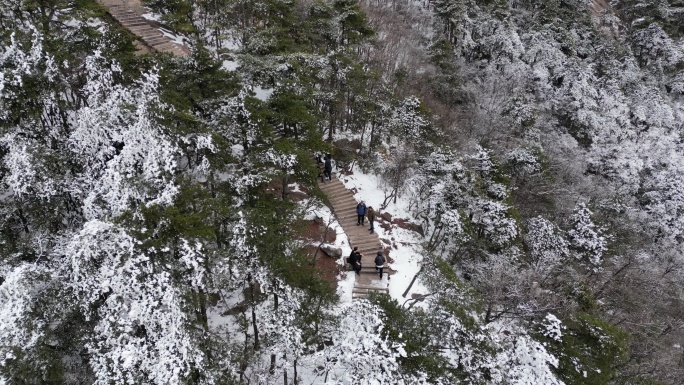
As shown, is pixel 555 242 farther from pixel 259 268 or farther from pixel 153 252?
pixel 153 252

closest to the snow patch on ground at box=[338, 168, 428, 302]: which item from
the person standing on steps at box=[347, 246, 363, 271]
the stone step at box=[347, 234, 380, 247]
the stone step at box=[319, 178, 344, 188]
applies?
the stone step at box=[319, 178, 344, 188]

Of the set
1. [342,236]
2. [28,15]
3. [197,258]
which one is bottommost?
[342,236]

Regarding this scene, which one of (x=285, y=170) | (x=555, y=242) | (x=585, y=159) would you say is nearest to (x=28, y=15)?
(x=285, y=170)

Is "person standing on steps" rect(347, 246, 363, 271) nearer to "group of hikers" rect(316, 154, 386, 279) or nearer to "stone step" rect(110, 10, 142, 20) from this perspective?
"group of hikers" rect(316, 154, 386, 279)

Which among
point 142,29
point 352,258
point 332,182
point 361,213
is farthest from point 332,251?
point 142,29

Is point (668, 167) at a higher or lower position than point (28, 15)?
lower

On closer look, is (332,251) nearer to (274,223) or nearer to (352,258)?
(352,258)

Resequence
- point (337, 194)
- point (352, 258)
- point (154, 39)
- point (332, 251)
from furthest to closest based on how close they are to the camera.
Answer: point (154, 39) → point (337, 194) → point (332, 251) → point (352, 258)

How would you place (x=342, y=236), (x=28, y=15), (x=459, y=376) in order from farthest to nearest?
(x=342, y=236) < (x=28, y=15) < (x=459, y=376)
